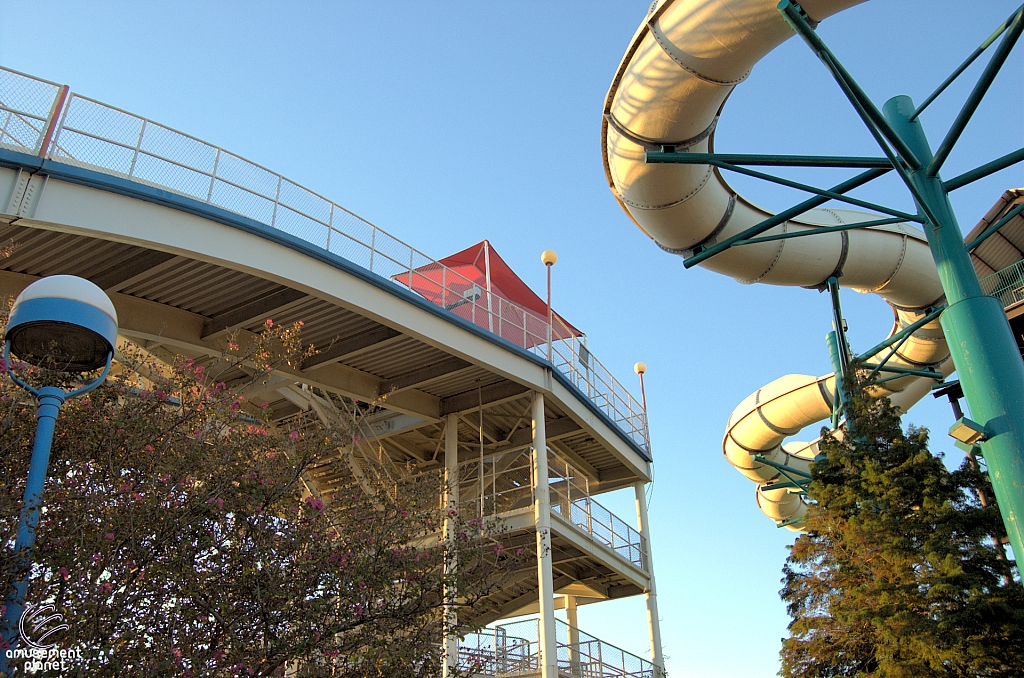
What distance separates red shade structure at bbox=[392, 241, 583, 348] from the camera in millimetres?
17875

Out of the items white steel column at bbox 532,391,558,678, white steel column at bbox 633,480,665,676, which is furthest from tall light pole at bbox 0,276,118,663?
white steel column at bbox 633,480,665,676

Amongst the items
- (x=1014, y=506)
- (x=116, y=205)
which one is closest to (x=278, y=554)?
(x=1014, y=506)

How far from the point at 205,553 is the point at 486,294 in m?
13.2

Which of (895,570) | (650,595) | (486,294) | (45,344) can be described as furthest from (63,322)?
(650,595)

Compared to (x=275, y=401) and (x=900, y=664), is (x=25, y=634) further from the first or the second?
(x=275, y=401)

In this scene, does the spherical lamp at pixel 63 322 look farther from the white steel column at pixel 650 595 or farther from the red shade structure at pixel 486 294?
the white steel column at pixel 650 595

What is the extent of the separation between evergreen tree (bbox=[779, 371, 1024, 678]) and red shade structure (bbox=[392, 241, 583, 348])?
7.61 meters

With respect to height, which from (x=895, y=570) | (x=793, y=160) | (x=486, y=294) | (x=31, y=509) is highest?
(x=486, y=294)

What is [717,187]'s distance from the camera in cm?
1538

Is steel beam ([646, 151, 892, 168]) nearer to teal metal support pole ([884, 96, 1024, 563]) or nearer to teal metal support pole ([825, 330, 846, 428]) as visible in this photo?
teal metal support pole ([884, 96, 1024, 563])

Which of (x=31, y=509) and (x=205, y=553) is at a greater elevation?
(x=205, y=553)

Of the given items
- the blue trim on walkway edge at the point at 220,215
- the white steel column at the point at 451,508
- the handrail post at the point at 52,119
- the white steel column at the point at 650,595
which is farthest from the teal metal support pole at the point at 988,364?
the white steel column at the point at 650,595

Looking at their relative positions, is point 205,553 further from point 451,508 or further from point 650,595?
point 650,595

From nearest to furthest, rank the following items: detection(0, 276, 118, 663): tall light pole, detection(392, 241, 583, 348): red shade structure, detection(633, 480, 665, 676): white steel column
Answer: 1. detection(0, 276, 118, 663): tall light pole
2. detection(392, 241, 583, 348): red shade structure
3. detection(633, 480, 665, 676): white steel column
